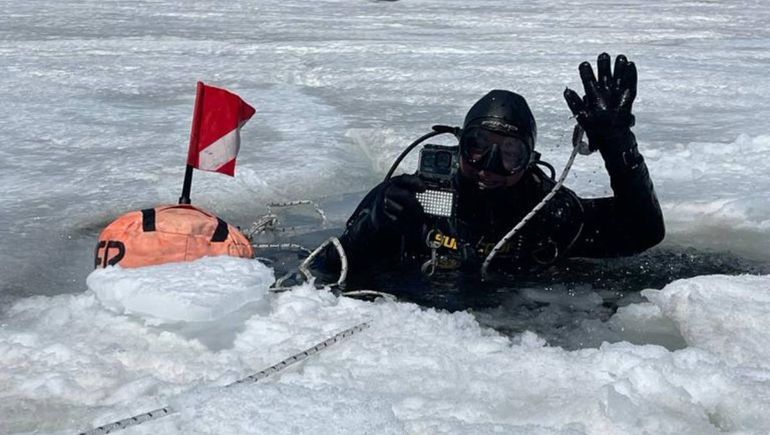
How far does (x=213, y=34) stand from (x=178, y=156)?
7.16 metres

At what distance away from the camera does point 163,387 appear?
2.32 meters

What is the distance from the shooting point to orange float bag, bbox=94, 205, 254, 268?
10.1 ft

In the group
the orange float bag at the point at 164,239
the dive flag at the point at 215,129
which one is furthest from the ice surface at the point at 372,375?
the dive flag at the point at 215,129

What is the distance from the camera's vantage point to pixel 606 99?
3.31 meters

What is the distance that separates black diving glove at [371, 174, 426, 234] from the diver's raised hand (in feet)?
2.24

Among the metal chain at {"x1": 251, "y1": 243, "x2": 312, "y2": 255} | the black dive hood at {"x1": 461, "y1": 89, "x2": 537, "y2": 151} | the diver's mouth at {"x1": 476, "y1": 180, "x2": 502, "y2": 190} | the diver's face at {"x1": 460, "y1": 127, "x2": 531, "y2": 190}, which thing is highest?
the black dive hood at {"x1": 461, "y1": 89, "x2": 537, "y2": 151}

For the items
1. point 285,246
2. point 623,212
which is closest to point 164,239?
point 285,246

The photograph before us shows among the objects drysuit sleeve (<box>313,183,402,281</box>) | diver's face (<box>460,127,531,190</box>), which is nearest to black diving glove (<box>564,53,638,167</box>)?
diver's face (<box>460,127,531,190</box>)

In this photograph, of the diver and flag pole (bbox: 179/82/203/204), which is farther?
flag pole (bbox: 179/82/203/204)

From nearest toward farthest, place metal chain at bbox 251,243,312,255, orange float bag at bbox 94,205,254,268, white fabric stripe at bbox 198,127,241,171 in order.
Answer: orange float bag at bbox 94,205,254,268 < white fabric stripe at bbox 198,127,241,171 < metal chain at bbox 251,243,312,255

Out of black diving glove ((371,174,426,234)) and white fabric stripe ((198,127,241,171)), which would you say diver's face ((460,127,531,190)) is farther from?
white fabric stripe ((198,127,241,171))

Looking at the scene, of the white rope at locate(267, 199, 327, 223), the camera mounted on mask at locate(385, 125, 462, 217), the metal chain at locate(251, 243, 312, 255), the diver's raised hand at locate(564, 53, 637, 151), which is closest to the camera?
the diver's raised hand at locate(564, 53, 637, 151)

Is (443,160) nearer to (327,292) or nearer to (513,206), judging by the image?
(513,206)

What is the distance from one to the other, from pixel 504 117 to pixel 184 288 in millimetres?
1433
